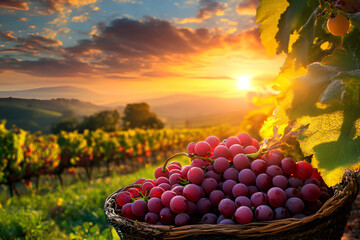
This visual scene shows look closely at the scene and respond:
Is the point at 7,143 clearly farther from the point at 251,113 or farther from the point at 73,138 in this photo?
the point at 251,113

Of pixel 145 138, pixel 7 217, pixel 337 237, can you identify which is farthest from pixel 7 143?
pixel 337 237

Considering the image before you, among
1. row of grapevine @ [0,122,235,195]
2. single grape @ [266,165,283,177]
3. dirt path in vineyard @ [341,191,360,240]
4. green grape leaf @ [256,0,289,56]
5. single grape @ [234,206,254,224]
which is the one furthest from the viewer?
row of grapevine @ [0,122,235,195]

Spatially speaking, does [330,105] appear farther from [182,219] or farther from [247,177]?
[182,219]

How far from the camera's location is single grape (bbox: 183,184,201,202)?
1.33m

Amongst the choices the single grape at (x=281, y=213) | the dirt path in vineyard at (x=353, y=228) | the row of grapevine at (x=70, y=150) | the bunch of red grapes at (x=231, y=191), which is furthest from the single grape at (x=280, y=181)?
the row of grapevine at (x=70, y=150)

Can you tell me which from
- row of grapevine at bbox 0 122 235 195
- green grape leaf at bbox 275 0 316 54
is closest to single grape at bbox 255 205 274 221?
green grape leaf at bbox 275 0 316 54

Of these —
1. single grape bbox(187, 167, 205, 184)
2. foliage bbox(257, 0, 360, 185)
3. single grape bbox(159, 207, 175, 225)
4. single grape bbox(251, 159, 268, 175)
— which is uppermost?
foliage bbox(257, 0, 360, 185)

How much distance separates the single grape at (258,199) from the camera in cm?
125

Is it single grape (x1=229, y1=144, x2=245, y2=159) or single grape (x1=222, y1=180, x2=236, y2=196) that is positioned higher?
single grape (x1=229, y1=144, x2=245, y2=159)

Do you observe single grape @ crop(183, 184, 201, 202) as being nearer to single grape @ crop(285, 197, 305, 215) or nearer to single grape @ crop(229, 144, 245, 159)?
single grape @ crop(229, 144, 245, 159)

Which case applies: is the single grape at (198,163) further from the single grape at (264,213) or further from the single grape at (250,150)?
the single grape at (264,213)

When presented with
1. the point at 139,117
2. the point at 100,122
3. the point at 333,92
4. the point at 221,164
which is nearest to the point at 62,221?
the point at 221,164

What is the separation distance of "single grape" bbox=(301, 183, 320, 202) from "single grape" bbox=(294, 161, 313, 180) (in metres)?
0.12

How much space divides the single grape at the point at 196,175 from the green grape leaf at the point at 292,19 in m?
0.83
